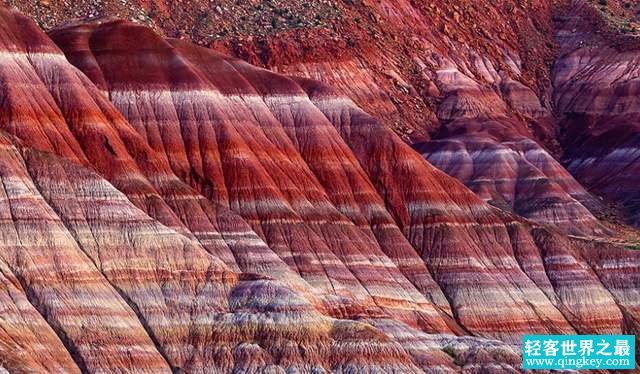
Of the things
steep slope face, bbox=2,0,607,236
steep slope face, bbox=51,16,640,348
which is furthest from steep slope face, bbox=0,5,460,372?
steep slope face, bbox=2,0,607,236

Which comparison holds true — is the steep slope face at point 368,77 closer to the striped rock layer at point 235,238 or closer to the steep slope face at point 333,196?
the striped rock layer at point 235,238

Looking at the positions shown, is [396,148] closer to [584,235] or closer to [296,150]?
[296,150]

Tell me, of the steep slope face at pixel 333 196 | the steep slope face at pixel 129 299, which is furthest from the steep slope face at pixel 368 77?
the steep slope face at pixel 129 299

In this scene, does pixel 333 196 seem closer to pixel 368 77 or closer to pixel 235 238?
pixel 235 238

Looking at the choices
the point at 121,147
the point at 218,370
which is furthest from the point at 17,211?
the point at 121,147

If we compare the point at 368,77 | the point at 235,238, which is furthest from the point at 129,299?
the point at 368,77

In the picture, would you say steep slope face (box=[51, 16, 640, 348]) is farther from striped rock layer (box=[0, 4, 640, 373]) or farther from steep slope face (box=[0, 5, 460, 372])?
steep slope face (box=[0, 5, 460, 372])
